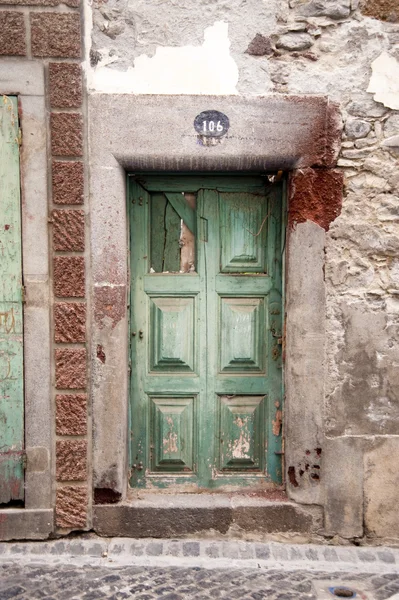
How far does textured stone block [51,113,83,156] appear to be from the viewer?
338 centimetres

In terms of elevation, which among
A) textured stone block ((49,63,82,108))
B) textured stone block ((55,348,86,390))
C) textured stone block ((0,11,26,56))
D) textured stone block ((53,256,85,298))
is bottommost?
textured stone block ((55,348,86,390))

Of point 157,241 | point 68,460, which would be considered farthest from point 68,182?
point 68,460

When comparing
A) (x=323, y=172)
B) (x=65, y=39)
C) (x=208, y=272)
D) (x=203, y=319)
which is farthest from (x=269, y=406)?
(x=65, y=39)

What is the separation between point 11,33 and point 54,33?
254mm

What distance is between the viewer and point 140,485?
374cm

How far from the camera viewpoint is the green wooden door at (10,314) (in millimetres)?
3387

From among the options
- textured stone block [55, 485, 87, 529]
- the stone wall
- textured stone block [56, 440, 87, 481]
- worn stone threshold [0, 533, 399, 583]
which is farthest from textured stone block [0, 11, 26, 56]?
worn stone threshold [0, 533, 399, 583]

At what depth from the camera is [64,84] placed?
11.0 feet

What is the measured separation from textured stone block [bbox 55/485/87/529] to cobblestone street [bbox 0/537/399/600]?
0.11m

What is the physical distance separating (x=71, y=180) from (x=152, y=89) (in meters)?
0.75

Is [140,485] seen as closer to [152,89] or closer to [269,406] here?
[269,406]

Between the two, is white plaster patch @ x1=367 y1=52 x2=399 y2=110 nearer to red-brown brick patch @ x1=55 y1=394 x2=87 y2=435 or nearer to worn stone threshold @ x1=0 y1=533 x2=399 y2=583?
A: red-brown brick patch @ x1=55 y1=394 x2=87 y2=435

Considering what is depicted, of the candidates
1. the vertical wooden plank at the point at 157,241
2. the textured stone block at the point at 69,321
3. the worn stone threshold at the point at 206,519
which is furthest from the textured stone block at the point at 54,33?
the worn stone threshold at the point at 206,519

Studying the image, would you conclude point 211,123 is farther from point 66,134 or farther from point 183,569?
point 183,569
